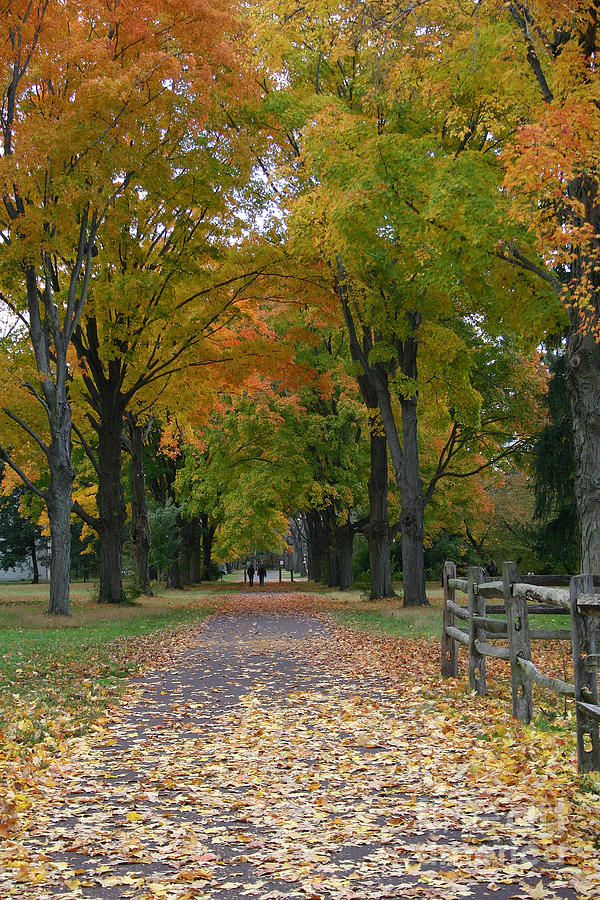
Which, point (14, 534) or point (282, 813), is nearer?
point (282, 813)

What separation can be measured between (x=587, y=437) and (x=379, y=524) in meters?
15.9

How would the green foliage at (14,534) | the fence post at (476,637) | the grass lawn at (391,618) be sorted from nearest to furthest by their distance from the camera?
1. the fence post at (476,637)
2. the grass lawn at (391,618)
3. the green foliage at (14,534)

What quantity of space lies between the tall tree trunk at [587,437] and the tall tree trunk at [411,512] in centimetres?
1145

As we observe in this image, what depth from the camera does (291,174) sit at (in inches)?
777

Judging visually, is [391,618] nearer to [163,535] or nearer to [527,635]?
[527,635]

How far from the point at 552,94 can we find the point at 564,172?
2366mm

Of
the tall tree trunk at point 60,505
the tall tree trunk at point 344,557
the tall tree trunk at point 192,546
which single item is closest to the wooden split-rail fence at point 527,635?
the tall tree trunk at point 60,505

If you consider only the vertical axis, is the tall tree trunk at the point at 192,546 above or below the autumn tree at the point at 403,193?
below

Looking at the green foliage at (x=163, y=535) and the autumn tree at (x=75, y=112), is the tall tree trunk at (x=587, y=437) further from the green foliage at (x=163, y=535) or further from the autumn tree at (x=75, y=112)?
the green foliage at (x=163, y=535)

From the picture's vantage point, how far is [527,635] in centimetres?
770

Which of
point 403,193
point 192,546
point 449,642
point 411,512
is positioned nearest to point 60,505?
point 411,512

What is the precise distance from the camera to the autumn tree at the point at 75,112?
642 inches

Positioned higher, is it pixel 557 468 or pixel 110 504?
pixel 557 468

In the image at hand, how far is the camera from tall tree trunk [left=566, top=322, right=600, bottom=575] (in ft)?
35.6
